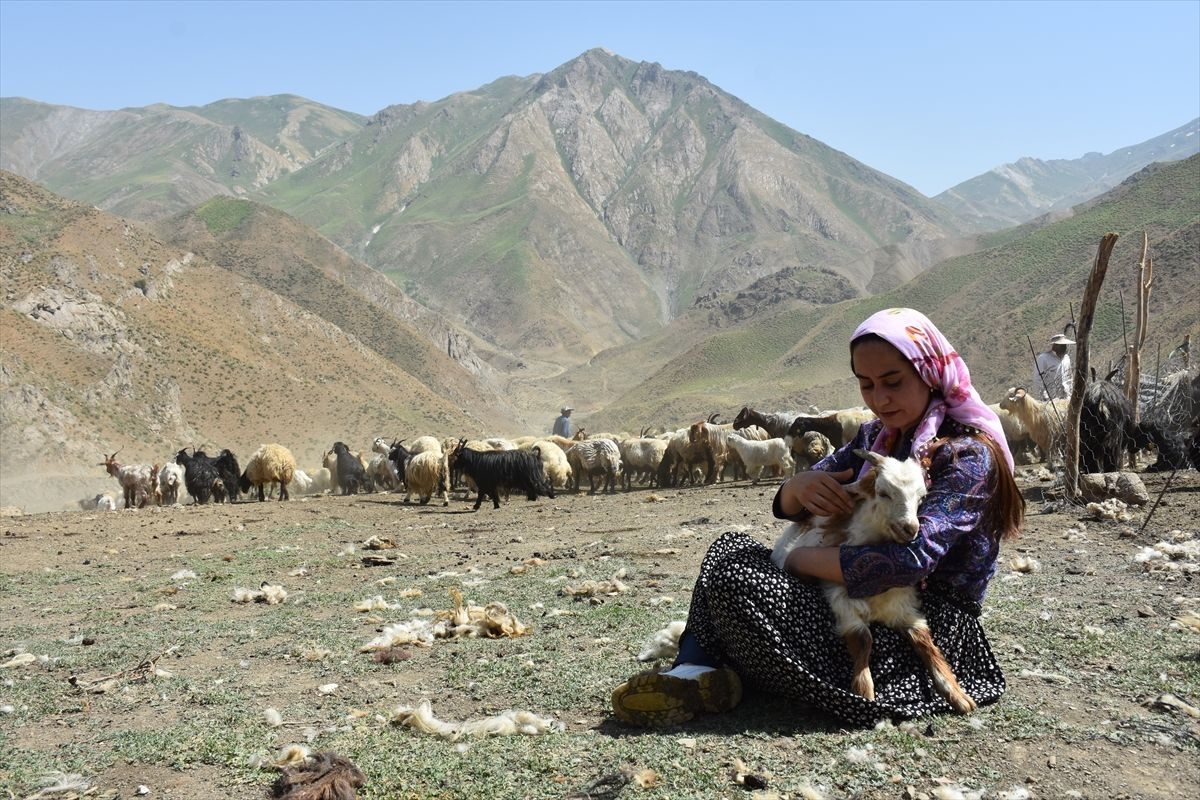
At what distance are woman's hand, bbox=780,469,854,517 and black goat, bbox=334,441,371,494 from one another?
20.9m

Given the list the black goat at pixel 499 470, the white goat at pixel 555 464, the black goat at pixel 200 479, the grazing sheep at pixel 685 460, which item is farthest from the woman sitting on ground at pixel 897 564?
the black goat at pixel 200 479

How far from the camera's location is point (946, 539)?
3365 mm

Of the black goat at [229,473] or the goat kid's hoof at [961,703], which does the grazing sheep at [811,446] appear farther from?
the goat kid's hoof at [961,703]

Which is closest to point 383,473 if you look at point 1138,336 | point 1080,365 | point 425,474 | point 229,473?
point 229,473

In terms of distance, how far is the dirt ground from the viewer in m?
3.31

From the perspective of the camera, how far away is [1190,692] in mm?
3850

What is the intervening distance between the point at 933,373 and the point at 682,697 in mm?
1592

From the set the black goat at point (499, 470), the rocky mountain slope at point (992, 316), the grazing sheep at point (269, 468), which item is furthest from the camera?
the rocky mountain slope at point (992, 316)

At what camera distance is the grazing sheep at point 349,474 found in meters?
23.6

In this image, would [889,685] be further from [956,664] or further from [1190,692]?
[1190,692]

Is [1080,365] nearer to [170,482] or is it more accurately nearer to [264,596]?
[264,596]

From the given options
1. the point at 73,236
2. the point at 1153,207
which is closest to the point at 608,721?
the point at 73,236

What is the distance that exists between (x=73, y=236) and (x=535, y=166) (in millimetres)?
122006

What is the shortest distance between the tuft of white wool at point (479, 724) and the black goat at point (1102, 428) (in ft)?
29.9
